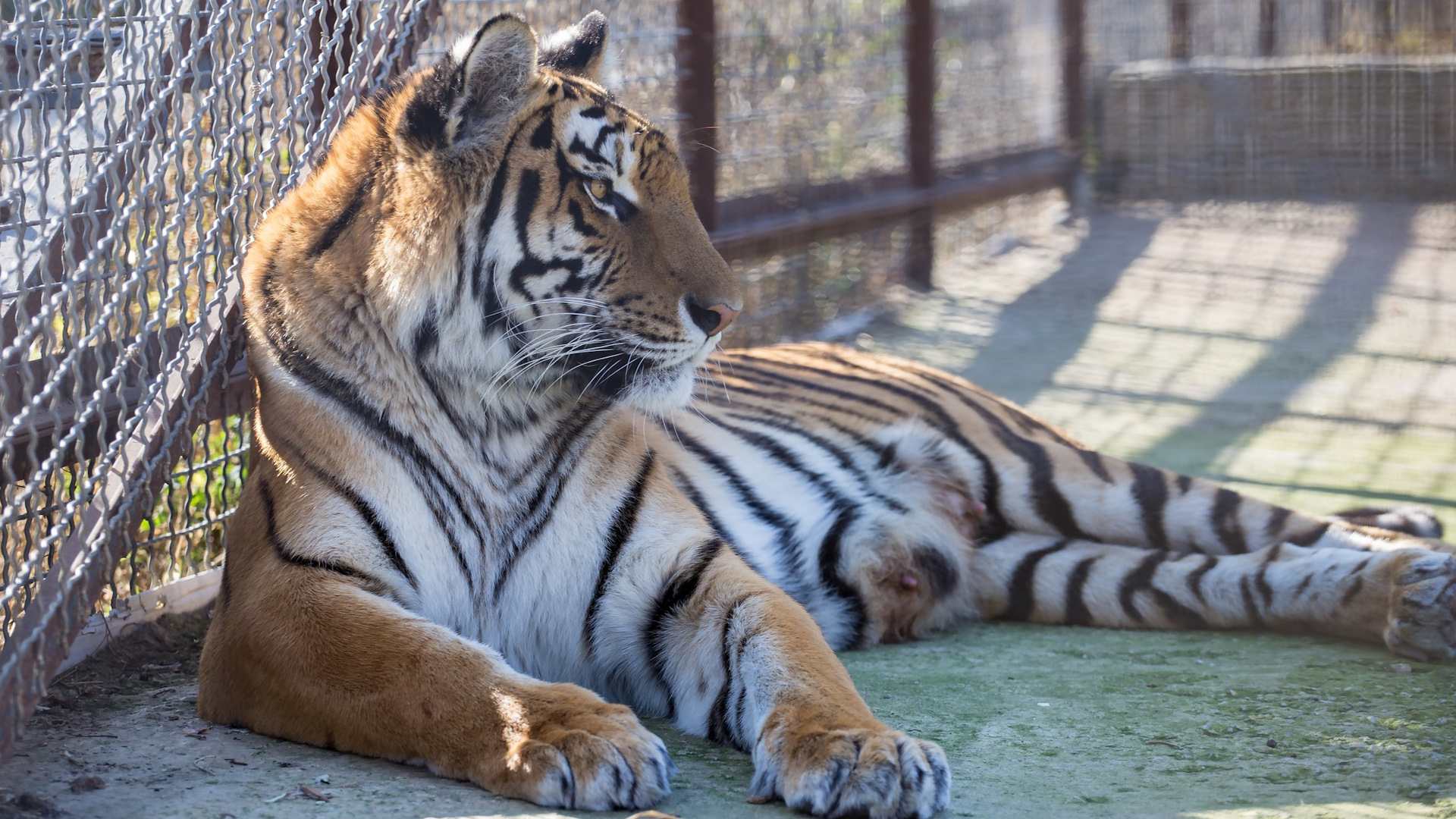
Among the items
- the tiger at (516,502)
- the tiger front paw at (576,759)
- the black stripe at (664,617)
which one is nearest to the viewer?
the tiger front paw at (576,759)

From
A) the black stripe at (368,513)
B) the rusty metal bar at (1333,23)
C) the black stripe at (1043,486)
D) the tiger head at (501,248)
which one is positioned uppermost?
the rusty metal bar at (1333,23)

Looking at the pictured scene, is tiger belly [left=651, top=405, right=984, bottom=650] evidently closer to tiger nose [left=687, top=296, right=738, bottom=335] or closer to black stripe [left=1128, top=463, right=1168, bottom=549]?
black stripe [left=1128, top=463, right=1168, bottom=549]

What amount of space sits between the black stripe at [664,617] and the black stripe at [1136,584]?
977 millimetres

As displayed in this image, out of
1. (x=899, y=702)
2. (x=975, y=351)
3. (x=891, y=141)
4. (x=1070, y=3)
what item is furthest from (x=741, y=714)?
(x=1070, y=3)

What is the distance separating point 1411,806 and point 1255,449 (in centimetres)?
232

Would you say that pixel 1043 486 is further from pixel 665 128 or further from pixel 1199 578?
pixel 665 128

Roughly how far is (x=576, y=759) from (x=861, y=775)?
1.11 feet

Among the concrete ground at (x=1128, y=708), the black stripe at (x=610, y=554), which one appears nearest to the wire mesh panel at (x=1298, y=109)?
the concrete ground at (x=1128, y=708)

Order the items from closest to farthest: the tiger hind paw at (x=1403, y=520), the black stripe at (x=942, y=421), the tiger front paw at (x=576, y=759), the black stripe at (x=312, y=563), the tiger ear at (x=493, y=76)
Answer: the tiger front paw at (x=576, y=759) → the black stripe at (x=312, y=563) → the tiger ear at (x=493, y=76) → the tiger hind paw at (x=1403, y=520) → the black stripe at (x=942, y=421)

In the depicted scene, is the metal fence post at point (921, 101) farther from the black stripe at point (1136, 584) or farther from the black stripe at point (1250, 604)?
the black stripe at point (1250, 604)

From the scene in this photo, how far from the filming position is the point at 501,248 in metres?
2.10

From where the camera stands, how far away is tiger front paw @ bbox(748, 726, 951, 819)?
66.1 inches

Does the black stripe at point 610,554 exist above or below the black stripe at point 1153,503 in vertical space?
above

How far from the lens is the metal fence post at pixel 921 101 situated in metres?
6.17
